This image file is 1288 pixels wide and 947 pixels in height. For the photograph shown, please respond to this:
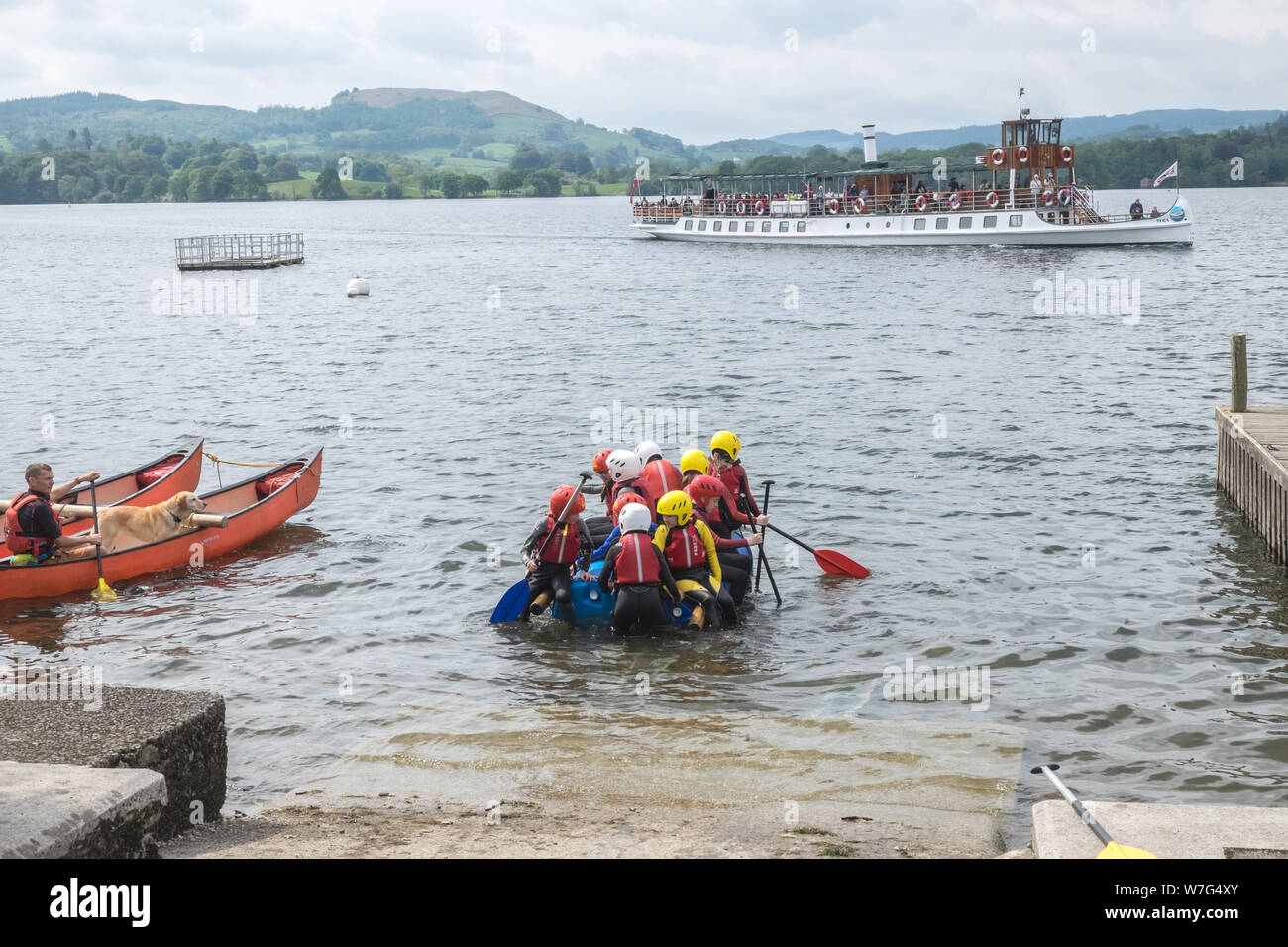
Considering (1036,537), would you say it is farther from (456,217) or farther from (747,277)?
(456,217)

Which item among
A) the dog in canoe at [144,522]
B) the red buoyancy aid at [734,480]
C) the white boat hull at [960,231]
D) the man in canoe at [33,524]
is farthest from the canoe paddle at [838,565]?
the white boat hull at [960,231]

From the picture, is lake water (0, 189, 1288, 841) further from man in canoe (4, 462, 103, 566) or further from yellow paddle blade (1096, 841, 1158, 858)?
yellow paddle blade (1096, 841, 1158, 858)

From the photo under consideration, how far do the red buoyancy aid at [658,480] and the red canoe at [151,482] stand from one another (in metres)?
9.06

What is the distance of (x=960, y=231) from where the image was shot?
257 ft

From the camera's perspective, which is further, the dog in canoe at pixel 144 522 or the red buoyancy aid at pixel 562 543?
the dog in canoe at pixel 144 522

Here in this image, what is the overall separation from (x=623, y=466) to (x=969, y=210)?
67.9m

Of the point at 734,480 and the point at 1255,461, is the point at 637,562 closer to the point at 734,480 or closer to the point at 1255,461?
the point at 734,480

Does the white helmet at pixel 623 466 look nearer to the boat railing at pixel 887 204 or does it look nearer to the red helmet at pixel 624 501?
the red helmet at pixel 624 501

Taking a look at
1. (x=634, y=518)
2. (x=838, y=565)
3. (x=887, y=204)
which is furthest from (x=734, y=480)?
(x=887, y=204)

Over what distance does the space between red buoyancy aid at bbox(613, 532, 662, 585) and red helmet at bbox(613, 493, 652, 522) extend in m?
0.40

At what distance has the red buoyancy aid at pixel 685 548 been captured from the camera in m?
14.5

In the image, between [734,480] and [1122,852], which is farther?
[734,480]

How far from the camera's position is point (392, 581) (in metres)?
17.9
